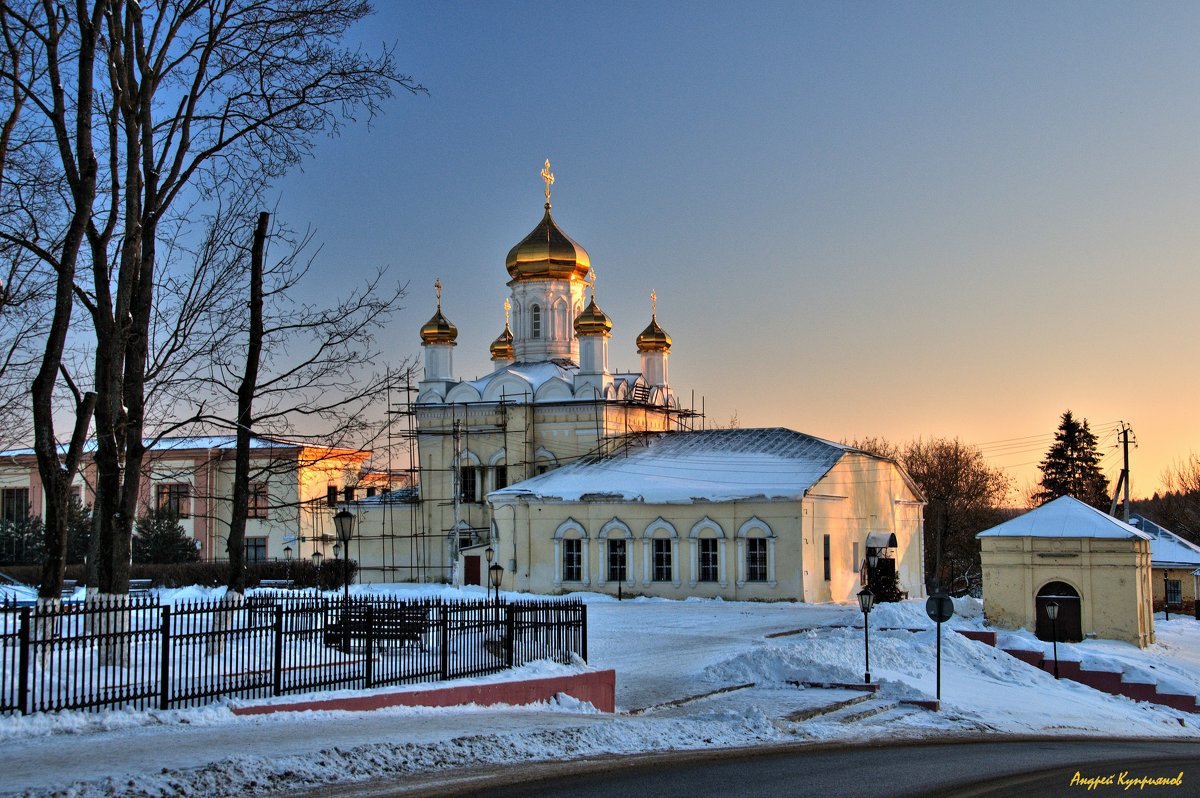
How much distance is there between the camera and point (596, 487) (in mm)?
41656

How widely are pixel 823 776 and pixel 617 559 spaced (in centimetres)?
2884

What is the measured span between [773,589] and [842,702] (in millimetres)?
19846

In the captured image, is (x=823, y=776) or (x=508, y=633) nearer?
(x=823, y=776)

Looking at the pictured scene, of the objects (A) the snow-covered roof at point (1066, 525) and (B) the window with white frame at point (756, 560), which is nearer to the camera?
(A) the snow-covered roof at point (1066, 525)

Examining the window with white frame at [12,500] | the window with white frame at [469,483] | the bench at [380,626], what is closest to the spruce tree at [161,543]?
the window with white frame at [12,500]

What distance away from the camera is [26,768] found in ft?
32.4

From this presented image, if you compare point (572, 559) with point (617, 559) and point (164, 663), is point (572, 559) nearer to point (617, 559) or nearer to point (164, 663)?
point (617, 559)

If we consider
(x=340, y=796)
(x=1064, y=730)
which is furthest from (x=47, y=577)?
(x=1064, y=730)

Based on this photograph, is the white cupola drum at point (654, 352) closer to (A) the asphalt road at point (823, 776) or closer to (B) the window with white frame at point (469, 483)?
(B) the window with white frame at point (469, 483)

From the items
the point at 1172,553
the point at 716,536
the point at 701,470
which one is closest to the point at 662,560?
the point at 716,536

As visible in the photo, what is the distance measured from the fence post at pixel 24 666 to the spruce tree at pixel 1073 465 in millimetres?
65619

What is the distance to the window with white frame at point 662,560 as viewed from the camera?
132 feet

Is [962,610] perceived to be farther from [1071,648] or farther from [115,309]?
[115,309]
